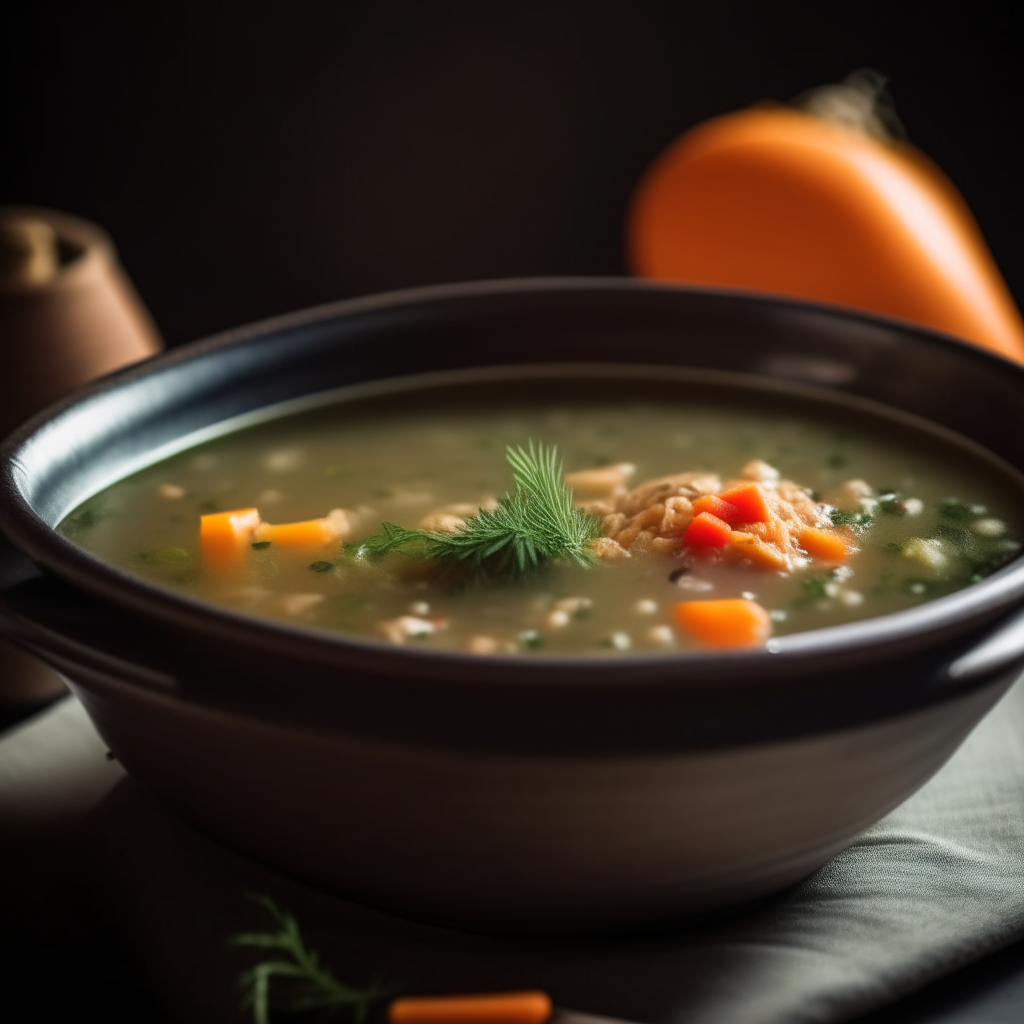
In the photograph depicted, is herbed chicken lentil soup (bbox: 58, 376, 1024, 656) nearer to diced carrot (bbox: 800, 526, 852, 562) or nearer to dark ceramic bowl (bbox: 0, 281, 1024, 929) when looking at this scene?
diced carrot (bbox: 800, 526, 852, 562)

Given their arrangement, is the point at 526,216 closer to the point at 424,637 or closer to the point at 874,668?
the point at 424,637

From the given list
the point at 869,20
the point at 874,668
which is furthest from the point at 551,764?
the point at 869,20

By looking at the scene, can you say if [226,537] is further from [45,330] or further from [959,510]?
[959,510]

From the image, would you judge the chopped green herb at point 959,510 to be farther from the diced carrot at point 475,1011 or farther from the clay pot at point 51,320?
the clay pot at point 51,320

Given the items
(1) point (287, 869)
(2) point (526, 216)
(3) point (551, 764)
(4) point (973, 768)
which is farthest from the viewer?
(2) point (526, 216)

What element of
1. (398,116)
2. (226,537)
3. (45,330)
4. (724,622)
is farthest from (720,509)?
(398,116)

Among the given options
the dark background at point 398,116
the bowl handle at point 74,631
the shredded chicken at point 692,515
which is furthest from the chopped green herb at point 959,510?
the dark background at point 398,116
